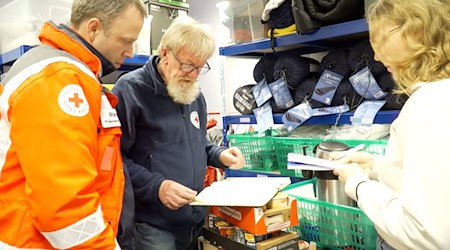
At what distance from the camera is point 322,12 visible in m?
1.88

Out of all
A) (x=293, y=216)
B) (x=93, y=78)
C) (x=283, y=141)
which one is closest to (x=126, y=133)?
(x=93, y=78)

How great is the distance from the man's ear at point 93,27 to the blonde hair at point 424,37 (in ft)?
2.70

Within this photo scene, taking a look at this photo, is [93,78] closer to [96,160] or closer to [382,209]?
[96,160]

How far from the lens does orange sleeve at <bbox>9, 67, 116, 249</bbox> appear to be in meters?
0.86

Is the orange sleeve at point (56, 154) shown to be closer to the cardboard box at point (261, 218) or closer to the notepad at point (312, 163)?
the cardboard box at point (261, 218)

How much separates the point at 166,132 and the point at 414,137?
982 mm

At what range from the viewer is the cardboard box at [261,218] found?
1.30 metres

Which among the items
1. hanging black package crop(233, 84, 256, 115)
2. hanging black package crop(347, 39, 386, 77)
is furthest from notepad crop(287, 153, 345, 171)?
hanging black package crop(233, 84, 256, 115)

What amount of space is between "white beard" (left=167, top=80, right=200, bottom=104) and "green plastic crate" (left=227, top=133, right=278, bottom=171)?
73cm

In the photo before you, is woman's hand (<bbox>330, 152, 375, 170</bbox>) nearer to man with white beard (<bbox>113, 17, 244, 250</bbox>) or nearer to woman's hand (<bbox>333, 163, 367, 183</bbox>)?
woman's hand (<bbox>333, 163, 367, 183</bbox>)

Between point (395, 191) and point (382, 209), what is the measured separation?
89mm

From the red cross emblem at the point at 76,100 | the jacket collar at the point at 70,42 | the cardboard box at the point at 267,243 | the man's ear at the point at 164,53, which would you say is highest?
the man's ear at the point at 164,53

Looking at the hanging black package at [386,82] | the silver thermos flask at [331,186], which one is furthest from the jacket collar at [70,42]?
the hanging black package at [386,82]

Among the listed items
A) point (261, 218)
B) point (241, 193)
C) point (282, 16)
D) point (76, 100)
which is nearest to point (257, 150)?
point (282, 16)
